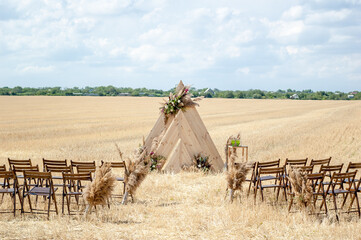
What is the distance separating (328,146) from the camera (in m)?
23.1

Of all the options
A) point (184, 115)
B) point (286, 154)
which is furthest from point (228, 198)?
point (286, 154)

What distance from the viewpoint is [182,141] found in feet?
47.3

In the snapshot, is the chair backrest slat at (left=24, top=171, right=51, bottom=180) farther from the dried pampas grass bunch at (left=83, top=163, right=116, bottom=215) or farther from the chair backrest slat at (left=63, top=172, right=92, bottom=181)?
the dried pampas grass bunch at (left=83, top=163, right=116, bottom=215)

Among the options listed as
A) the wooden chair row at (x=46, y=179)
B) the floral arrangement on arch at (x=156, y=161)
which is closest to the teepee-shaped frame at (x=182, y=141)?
the floral arrangement on arch at (x=156, y=161)

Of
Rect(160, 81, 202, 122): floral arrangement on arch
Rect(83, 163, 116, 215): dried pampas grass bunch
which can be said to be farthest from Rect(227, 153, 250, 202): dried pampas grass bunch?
Rect(160, 81, 202, 122): floral arrangement on arch

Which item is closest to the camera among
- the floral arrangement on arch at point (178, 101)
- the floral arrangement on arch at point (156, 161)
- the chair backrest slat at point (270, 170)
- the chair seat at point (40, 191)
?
the chair seat at point (40, 191)

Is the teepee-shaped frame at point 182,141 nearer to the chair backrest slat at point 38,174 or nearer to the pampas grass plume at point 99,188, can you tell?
the pampas grass plume at point 99,188

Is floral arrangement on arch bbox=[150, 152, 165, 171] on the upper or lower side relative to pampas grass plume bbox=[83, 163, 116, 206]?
lower

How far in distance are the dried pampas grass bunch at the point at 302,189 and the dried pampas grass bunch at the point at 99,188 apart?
3704 millimetres

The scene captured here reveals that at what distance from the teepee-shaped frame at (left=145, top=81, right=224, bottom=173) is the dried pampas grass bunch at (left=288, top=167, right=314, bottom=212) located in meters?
5.98

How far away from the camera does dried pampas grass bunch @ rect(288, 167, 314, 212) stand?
8523mm

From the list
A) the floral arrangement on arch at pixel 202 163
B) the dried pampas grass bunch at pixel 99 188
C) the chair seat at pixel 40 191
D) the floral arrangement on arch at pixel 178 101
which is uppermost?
the floral arrangement on arch at pixel 178 101

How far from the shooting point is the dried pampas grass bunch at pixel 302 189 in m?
8.52

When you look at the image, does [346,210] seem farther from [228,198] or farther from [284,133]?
[284,133]
